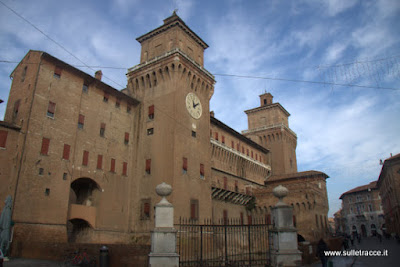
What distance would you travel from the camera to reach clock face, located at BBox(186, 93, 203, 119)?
31.4 meters

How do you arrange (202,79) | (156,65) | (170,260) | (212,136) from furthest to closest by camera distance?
(212,136), (202,79), (156,65), (170,260)

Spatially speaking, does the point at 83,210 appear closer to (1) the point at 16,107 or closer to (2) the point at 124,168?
(2) the point at 124,168

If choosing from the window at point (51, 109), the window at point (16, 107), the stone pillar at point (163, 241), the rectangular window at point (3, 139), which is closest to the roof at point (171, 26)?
the window at point (51, 109)

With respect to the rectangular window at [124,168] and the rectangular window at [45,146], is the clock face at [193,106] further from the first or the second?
the rectangular window at [45,146]

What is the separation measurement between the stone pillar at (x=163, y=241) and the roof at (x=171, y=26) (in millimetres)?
24412

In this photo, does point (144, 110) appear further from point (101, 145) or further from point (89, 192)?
point (89, 192)

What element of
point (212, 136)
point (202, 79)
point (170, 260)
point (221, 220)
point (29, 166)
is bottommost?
point (170, 260)

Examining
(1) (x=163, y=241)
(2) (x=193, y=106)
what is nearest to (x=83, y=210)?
(2) (x=193, y=106)

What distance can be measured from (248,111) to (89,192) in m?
36.2

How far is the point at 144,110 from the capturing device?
31.9 metres

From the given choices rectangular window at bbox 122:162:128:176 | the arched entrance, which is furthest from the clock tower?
the arched entrance

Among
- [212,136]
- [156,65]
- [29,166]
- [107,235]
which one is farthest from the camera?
[212,136]

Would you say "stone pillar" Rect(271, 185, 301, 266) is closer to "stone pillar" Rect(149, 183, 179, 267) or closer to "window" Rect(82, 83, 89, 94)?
"stone pillar" Rect(149, 183, 179, 267)

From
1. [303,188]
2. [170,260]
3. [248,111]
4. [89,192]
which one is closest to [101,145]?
[89,192]
